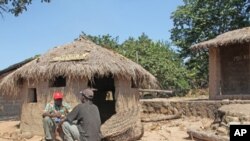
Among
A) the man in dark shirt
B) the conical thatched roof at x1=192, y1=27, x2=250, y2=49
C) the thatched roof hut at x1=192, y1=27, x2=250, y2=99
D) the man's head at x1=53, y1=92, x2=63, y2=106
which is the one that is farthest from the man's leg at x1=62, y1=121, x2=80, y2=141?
the thatched roof hut at x1=192, y1=27, x2=250, y2=99

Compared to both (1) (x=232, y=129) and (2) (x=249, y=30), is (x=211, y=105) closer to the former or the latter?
(2) (x=249, y=30)

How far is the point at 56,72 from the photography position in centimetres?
1274

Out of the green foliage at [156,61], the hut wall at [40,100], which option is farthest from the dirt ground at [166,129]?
the green foliage at [156,61]

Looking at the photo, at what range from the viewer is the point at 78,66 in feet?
41.8

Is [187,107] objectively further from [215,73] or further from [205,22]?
[205,22]

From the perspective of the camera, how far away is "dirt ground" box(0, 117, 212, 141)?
11.7 metres

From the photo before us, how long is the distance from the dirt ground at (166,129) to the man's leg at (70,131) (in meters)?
4.47

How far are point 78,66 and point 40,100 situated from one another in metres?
1.72

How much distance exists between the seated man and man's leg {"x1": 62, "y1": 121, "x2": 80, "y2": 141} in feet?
3.84

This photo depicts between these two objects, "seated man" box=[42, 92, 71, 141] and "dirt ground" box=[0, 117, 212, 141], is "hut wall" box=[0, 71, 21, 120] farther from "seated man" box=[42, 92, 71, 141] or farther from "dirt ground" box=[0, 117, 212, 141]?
"seated man" box=[42, 92, 71, 141]

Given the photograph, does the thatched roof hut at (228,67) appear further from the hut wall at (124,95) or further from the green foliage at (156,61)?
the green foliage at (156,61)

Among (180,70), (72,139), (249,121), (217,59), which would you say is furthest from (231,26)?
(72,139)

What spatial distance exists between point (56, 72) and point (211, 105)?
5264 mm

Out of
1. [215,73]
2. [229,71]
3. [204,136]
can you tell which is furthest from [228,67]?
[204,136]
